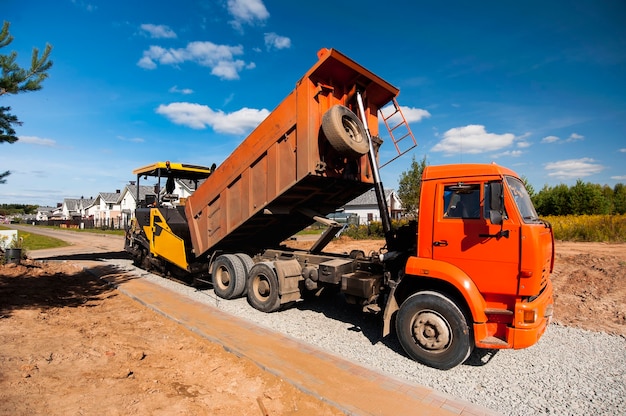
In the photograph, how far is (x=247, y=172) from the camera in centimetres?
717

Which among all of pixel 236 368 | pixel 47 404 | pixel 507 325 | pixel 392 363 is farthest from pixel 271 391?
pixel 507 325

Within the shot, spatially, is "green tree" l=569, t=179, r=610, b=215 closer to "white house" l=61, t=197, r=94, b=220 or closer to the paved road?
the paved road

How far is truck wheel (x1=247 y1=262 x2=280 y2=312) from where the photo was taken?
6.86 m

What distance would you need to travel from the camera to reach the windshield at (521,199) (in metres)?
4.45

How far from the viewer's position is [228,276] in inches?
316

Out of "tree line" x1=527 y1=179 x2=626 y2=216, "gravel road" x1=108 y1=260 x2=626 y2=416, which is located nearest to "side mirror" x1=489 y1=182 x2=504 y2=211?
"gravel road" x1=108 y1=260 x2=626 y2=416

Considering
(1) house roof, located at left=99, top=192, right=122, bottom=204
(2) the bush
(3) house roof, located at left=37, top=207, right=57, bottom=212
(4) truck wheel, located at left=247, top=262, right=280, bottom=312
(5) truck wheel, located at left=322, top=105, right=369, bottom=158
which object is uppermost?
(1) house roof, located at left=99, top=192, right=122, bottom=204

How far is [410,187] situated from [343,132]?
25028 mm

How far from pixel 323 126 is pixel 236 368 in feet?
12.4

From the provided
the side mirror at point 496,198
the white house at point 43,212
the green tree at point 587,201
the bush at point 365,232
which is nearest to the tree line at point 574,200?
the green tree at point 587,201

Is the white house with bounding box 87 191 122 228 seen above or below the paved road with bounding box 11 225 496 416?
above

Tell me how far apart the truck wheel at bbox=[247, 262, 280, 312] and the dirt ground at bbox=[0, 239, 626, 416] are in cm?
168

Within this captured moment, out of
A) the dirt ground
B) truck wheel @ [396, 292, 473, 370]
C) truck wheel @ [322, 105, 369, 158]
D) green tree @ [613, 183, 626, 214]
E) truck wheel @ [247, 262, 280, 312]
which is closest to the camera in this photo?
the dirt ground

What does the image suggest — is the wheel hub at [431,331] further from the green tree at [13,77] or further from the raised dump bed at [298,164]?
the green tree at [13,77]
